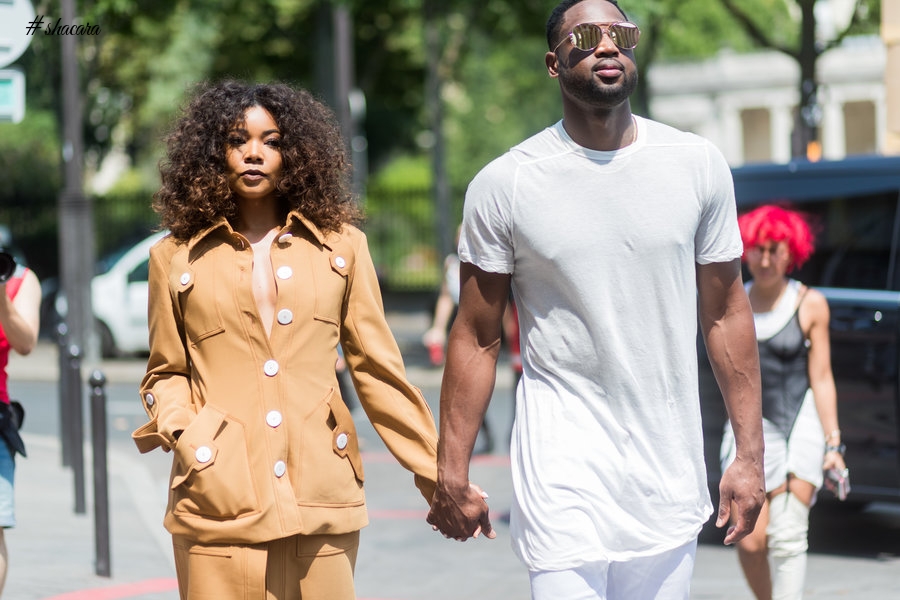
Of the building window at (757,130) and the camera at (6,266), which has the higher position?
the building window at (757,130)

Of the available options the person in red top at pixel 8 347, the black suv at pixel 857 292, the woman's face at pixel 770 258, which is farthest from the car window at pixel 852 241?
the person in red top at pixel 8 347

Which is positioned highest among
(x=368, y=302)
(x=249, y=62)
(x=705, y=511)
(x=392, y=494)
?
(x=249, y=62)

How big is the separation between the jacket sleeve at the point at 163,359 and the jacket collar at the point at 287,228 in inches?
2.8

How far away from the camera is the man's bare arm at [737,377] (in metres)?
3.39

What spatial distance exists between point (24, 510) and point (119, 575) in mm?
1958

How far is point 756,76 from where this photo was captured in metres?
56.7

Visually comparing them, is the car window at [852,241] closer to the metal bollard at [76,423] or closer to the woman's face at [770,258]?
the woman's face at [770,258]

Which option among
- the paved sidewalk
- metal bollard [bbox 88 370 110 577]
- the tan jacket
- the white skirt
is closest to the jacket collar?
the tan jacket

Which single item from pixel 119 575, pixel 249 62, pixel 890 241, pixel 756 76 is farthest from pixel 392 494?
pixel 756 76

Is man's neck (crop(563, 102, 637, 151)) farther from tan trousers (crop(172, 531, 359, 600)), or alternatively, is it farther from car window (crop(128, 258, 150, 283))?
car window (crop(128, 258, 150, 283))

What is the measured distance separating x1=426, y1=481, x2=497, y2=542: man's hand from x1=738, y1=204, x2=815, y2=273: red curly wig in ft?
9.41

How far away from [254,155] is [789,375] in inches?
120

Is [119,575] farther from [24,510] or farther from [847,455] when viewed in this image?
[847,455]

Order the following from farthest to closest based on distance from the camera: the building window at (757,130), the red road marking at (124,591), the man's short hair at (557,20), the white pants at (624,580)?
the building window at (757,130)
the red road marking at (124,591)
the man's short hair at (557,20)
the white pants at (624,580)
